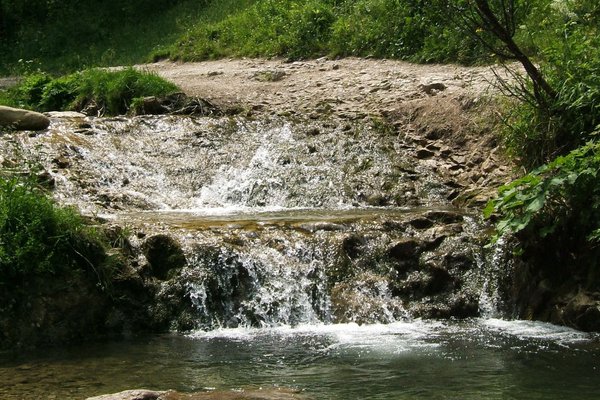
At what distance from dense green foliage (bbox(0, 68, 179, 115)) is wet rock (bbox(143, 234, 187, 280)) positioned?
6075 mm

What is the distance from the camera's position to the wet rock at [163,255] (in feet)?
29.2

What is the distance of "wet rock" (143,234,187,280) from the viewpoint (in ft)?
29.2

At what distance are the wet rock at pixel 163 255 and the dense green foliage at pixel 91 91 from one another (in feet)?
19.9

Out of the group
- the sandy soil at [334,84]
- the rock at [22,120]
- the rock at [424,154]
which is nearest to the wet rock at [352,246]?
the rock at [424,154]

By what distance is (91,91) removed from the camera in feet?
50.0

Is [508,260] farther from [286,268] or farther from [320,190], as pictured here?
[320,190]

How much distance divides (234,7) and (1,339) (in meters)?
16.6

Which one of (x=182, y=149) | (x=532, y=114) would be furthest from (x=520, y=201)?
(x=182, y=149)

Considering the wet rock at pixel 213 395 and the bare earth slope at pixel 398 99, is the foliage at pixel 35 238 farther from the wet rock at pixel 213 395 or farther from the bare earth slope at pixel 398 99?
the bare earth slope at pixel 398 99

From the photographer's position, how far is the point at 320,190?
12.1m

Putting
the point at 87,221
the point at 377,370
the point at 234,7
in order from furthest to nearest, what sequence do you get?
1. the point at 234,7
2. the point at 87,221
3. the point at 377,370

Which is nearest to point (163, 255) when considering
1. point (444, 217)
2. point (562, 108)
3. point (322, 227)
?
point (322, 227)

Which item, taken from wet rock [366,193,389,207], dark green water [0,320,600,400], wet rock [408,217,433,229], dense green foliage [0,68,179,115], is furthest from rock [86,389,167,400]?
dense green foliage [0,68,179,115]

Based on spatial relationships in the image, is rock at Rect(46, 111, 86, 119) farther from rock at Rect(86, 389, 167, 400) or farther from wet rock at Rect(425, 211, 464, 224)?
rock at Rect(86, 389, 167, 400)
